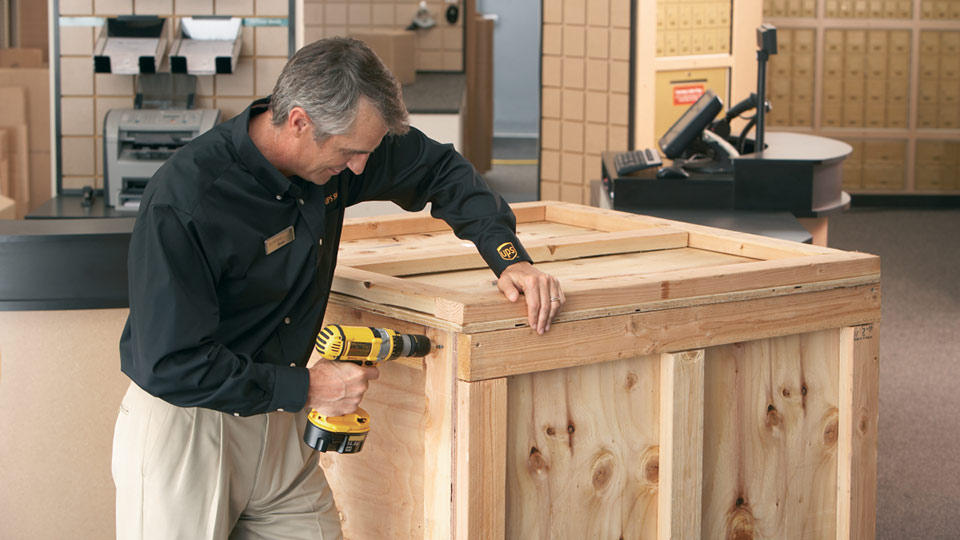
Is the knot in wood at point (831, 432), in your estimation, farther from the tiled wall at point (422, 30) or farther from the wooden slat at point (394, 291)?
the tiled wall at point (422, 30)

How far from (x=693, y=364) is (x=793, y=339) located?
11.2 inches

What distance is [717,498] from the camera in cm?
223

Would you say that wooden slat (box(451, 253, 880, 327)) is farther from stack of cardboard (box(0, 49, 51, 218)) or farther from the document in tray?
stack of cardboard (box(0, 49, 51, 218))

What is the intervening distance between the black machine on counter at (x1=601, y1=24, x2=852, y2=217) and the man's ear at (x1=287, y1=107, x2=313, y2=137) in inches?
91.9

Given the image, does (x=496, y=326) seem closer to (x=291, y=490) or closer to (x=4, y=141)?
(x=291, y=490)

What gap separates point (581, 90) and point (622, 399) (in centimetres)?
431

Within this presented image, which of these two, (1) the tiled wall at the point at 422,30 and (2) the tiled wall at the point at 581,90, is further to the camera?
(1) the tiled wall at the point at 422,30

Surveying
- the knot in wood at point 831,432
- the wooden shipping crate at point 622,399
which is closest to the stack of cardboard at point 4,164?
the wooden shipping crate at point 622,399

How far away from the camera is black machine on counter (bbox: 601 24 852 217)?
4.00 metres

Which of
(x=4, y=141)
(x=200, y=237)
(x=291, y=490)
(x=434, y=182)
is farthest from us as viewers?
(x=4, y=141)

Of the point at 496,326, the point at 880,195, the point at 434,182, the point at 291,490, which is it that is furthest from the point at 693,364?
the point at 880,195

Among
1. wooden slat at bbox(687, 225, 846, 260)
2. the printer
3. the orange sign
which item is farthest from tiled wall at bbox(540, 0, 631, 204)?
wooden slat at bbox(687, 225, 846, 260)

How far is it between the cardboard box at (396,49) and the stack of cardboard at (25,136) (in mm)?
2829

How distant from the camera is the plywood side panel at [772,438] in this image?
220cm
